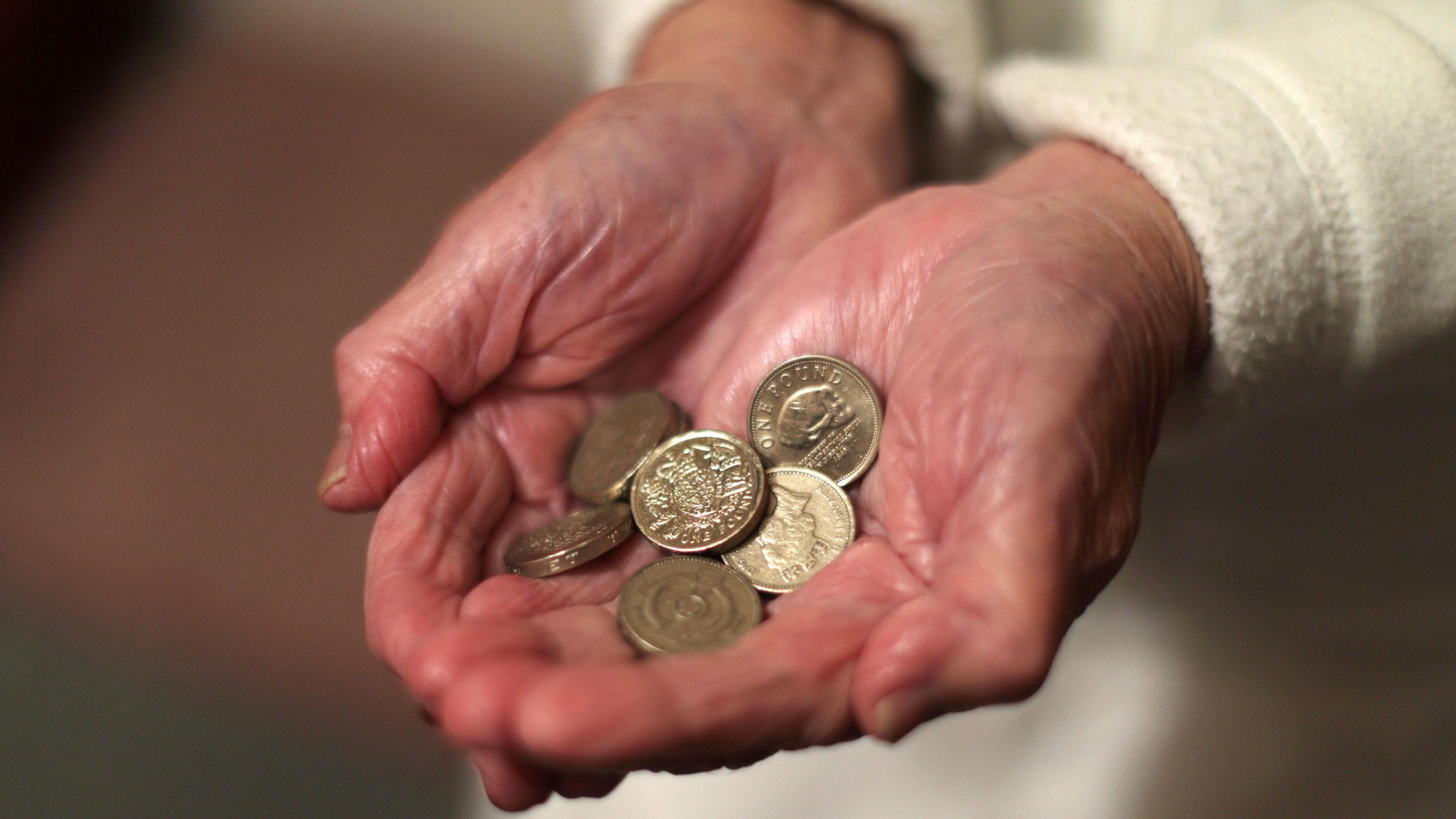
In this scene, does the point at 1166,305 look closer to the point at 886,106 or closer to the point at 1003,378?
the point at 1003,378

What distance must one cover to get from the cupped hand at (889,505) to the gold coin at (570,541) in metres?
0.03

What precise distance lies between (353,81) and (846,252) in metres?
2.93

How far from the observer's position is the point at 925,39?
174cm

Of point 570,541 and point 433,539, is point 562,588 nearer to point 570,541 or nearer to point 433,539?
point 570,541

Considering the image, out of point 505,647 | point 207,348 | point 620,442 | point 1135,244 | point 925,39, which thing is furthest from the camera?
point 207,348

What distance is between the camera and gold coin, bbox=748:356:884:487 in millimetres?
1332

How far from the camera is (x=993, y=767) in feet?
5.64

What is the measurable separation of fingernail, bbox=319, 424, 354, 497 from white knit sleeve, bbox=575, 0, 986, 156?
965 millimetres

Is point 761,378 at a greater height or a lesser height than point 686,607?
greater

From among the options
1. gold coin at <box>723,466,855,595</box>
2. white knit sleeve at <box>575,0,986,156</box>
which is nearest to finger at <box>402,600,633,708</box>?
gold coin at <box>723,466,855,595</box>

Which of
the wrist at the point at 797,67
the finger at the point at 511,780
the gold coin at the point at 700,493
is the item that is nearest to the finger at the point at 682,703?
the finger at the point at 511,780

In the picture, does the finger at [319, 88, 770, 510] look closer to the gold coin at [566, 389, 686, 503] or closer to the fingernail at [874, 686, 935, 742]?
the gold coin at [566, 389, 686, 503]

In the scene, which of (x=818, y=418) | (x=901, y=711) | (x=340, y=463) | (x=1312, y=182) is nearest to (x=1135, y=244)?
(x=1312, y=182)

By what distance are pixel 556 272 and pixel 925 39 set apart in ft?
2.74
